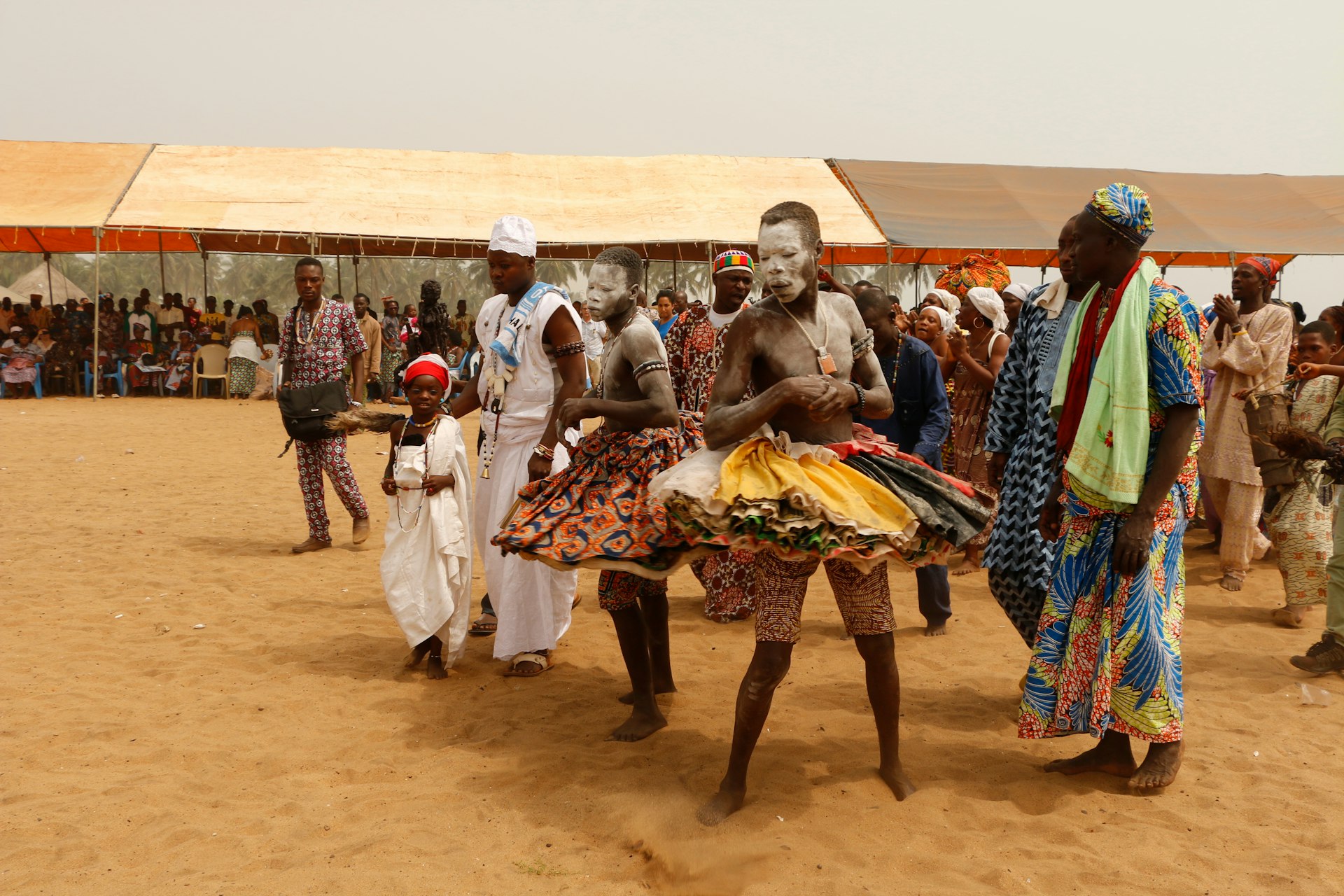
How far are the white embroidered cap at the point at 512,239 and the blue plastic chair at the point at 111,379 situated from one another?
20.0 metres

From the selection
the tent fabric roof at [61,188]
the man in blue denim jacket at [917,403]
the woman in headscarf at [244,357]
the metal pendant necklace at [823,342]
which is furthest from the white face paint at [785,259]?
the woman in headscarf at [244,357]

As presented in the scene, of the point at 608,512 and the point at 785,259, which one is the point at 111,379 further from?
the point at 785,259

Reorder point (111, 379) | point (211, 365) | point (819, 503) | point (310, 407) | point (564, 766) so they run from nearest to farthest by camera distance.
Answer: point (819, 503)
point (564, 766)
point (310, 407)
point (111, 379)
point (211, 365)

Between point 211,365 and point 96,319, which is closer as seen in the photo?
point 96,319

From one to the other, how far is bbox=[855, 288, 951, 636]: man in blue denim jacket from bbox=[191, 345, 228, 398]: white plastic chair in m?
19.1

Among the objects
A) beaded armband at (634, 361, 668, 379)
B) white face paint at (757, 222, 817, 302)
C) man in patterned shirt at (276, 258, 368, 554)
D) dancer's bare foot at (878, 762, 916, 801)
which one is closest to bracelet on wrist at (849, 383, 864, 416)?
white face paint at (757, 222, 817, 302)

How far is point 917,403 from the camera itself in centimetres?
681

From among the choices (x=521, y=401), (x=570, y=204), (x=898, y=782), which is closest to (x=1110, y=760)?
(x=898, y=782)

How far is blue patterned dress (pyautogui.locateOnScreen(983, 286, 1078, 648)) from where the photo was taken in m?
4.46

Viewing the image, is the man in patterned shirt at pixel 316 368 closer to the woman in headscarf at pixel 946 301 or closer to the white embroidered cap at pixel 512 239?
the white embroidered cap at pixel 512 239

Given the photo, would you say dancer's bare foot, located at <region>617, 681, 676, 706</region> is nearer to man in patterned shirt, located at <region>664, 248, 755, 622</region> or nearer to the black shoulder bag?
man in patterned shirt, located at <region>664, 248, 755, 622</region>

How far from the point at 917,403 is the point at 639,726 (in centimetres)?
308

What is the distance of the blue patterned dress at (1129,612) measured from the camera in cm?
389

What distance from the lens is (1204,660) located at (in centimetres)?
612
